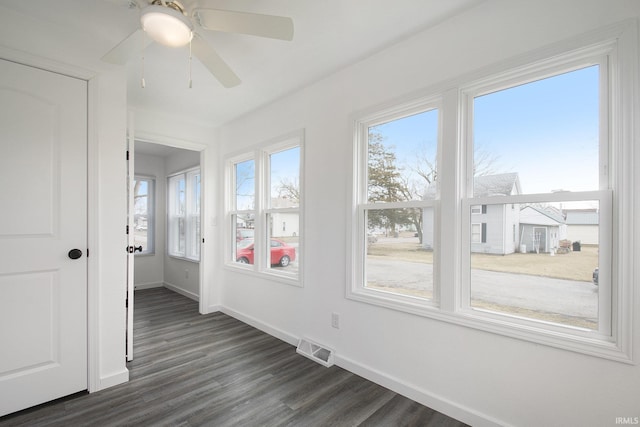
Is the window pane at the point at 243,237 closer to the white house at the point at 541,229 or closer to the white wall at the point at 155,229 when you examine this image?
the white wall at the point at 155,229

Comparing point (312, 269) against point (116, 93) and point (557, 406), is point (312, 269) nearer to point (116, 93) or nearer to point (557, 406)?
point (557, 406)

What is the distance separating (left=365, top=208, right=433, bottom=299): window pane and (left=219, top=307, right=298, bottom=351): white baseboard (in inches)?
44.8

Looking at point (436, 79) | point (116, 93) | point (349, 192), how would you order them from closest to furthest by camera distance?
point (436, 79) < point (116, 93) < point (349, 192)

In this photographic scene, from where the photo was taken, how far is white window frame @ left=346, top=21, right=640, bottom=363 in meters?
1.37

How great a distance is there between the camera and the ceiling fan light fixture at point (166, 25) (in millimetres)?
1383

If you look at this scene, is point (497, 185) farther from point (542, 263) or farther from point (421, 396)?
point (421, 396)

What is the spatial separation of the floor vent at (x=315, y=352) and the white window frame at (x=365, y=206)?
2.03ft

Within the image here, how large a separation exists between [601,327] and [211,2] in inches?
112

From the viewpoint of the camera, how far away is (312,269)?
284 cm

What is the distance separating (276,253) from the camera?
135 inches

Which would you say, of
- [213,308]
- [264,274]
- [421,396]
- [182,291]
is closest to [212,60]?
[264,274]

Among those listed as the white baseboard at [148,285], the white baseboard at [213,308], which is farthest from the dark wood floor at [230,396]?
the white baseboard at [148,285]

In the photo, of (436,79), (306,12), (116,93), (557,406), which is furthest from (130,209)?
(557,406)

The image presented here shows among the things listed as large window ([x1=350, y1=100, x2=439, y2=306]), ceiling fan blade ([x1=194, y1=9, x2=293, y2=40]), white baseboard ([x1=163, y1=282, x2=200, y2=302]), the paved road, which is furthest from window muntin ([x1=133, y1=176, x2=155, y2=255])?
the paved road
